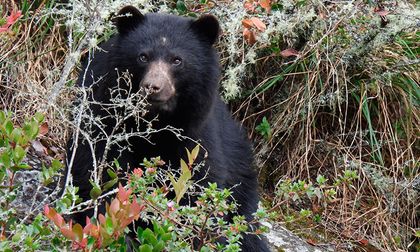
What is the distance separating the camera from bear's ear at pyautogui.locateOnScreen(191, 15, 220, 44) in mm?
4961

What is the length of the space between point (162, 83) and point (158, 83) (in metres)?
0.04

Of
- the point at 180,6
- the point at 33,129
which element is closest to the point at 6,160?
the point at 33,129

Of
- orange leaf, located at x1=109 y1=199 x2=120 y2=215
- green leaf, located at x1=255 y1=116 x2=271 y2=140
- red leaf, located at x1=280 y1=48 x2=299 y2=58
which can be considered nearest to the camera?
orange leaf, located at x1=109 y1=199 x2=120 y2=215

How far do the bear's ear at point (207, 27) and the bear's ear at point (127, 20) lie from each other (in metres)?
0.31

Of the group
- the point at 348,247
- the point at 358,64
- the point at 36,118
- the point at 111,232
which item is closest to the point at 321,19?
the point at 358,64

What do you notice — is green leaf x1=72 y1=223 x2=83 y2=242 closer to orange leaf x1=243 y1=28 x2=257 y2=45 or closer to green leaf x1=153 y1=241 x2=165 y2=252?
green leaf x1=153 y1=241 x2=165 y2=252

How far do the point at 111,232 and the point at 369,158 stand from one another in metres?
4.41

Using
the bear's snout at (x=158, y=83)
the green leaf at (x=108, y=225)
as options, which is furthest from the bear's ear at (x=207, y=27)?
the green leaf at (x=108, y=225)

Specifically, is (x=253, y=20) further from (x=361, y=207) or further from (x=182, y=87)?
(x=361, y=207)

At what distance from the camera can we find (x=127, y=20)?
486 cm

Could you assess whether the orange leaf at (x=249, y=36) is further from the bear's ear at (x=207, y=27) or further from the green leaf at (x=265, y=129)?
the bear's ear at (x=207, y=27)

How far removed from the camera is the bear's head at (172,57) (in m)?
4.69

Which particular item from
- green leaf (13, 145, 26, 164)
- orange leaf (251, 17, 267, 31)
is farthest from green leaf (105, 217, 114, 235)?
orange leaf (251, 17, 267, 31)

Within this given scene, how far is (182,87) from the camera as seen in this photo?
15.7 feet
